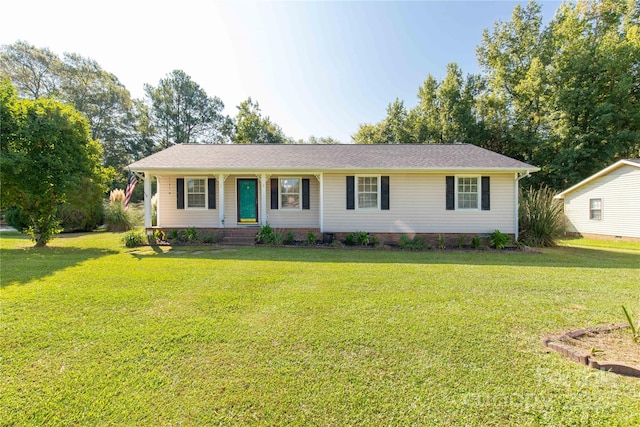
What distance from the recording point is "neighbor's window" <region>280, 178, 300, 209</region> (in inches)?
443

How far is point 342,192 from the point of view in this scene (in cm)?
1055

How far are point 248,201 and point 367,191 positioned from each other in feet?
15.9

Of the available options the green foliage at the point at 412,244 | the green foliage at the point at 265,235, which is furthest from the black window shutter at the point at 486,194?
the green foliage at the point at 265,235

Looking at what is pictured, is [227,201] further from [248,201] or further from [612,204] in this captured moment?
[612,204]

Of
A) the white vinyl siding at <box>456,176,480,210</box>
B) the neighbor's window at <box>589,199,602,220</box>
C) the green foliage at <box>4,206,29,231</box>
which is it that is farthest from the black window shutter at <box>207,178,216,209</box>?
the neighbor's window at <box>589,199,602,220</box>

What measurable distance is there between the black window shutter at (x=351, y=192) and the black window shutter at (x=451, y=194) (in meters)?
3.49

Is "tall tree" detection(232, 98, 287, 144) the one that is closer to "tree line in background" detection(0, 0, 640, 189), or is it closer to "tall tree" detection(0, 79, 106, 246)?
"tree line in background" detection(0, 0, 640, 189)

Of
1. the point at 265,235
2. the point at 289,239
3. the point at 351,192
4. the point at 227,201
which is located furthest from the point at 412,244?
the point at 227,201

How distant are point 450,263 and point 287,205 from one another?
254 inches

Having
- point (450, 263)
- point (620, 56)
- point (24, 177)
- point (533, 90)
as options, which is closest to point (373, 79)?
point (533, 90)

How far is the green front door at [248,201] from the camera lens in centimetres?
1141

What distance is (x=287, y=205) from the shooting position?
1127 cm

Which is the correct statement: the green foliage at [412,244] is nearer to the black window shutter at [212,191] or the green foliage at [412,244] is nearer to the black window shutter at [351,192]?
the black window shutter at [351,192]

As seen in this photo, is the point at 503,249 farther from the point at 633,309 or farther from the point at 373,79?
the point at 373,79
